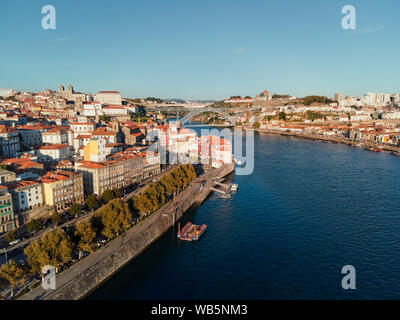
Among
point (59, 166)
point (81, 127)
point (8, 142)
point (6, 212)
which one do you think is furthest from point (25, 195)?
point (81, 127)

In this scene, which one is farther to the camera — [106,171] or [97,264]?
[106,171]

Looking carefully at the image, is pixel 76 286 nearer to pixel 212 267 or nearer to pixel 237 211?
pixel 212 267

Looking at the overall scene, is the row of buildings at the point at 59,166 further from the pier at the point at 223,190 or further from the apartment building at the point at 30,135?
the pier at the point at 223,190

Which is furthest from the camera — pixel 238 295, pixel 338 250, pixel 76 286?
pixel 338 250

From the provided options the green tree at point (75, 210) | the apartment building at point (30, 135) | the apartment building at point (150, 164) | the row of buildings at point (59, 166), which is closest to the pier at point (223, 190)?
the apartment building at point (150, 164)

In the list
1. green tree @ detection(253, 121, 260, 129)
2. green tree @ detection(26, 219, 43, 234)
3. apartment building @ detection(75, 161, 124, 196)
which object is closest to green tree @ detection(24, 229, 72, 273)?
green tree @ detection(26, 219, 43, 234)
